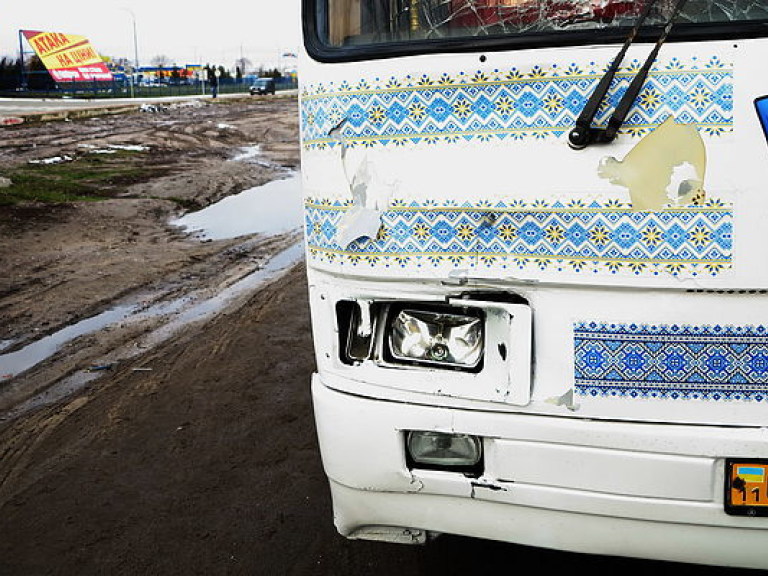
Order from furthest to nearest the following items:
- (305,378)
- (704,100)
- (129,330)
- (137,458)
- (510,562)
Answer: (129,330), (305,378), (137,458), (510,562), (704,100)

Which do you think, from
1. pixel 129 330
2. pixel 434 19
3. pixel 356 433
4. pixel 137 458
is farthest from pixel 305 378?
pixel 434 19

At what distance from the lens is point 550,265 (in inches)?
82.0

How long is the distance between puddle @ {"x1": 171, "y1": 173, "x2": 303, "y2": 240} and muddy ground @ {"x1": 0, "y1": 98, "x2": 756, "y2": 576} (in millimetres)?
1273

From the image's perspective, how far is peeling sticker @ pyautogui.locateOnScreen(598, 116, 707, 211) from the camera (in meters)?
1.98

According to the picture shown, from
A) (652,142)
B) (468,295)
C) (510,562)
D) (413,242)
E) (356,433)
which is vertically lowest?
(510,562)

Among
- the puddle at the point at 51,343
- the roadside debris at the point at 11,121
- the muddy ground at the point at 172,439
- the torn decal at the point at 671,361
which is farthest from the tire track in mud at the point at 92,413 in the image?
the roadside debris at the point at 11,121

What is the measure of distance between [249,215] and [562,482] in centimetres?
1000

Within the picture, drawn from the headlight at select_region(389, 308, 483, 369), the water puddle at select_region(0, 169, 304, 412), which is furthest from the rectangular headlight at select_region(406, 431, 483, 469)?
the water puddle at select_region(0, 169, 304, 412)

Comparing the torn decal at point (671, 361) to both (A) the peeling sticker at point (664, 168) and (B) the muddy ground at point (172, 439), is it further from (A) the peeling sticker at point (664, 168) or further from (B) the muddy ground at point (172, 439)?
(B) the muddy ground at point (172, 439)

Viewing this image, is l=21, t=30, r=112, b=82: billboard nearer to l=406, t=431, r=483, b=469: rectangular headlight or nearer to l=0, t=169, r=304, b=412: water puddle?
l=0, t=169, r=304, b=412: water puddle

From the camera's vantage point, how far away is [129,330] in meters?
6.17

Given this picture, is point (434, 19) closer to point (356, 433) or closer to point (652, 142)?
point (652, 142)

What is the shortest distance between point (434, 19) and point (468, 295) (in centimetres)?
77

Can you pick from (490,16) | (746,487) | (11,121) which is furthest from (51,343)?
(11,121)
